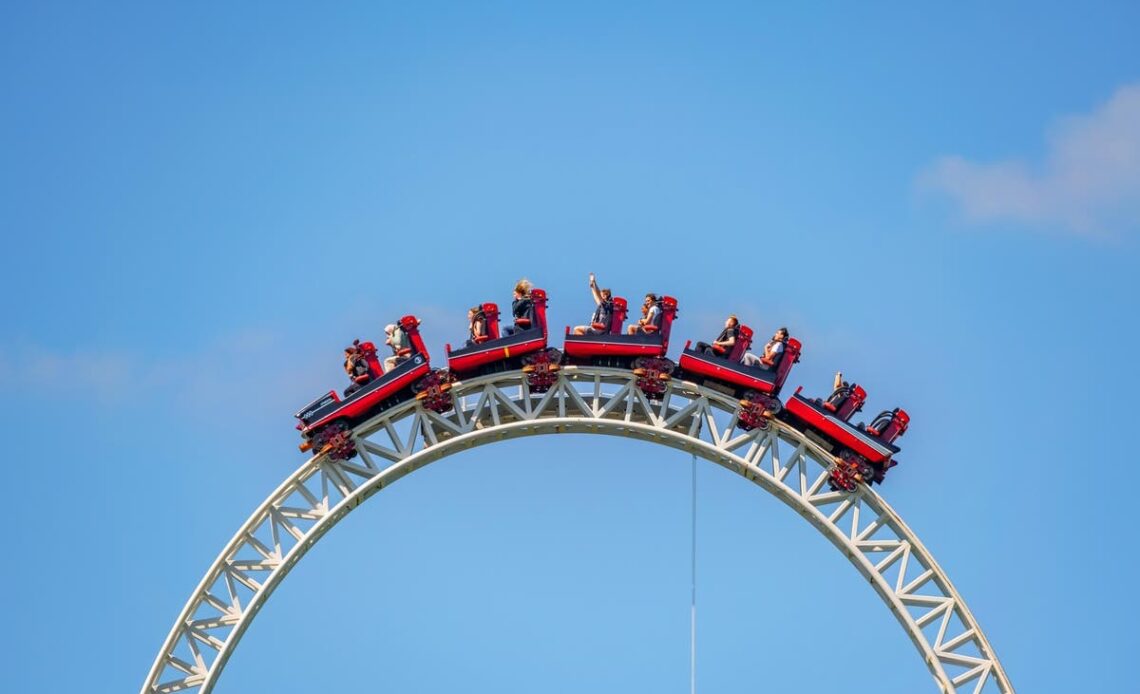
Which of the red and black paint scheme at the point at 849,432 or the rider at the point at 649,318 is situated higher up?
the rider at the point at 649,318

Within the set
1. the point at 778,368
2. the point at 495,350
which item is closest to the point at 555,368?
the point at 495,350

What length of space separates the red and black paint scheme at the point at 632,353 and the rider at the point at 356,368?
3.94 meters

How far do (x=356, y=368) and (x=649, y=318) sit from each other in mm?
5748

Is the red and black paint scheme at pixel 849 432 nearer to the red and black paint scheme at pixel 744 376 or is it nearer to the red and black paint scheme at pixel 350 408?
the red and black paint scheme at pixel 744 376

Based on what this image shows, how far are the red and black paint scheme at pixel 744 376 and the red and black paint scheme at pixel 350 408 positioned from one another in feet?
17.0

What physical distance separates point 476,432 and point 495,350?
1623 mm

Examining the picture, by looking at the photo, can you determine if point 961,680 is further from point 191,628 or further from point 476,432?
point 191,628

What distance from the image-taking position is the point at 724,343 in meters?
49.4

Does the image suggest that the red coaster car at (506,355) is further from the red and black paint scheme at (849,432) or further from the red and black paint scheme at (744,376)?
the red and black paint scheme at (849,432)

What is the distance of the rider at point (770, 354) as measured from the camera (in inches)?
1945

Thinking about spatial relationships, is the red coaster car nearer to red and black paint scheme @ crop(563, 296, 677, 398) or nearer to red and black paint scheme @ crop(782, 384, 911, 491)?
red and black paint scheme @ crop(563, 296, 677, 398)

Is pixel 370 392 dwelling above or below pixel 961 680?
above

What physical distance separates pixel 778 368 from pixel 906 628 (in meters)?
5.60

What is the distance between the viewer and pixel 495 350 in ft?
161
